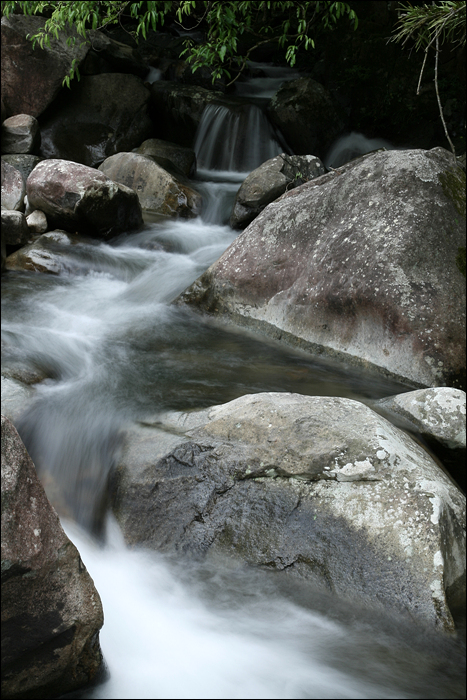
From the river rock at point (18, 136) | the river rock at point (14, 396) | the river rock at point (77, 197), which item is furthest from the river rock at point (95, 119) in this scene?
the river rock at point (14, 396)

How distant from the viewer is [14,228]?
7031mm

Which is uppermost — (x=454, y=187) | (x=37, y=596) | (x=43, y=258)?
(x=454, y=187)

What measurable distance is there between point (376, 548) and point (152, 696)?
3.71 feet

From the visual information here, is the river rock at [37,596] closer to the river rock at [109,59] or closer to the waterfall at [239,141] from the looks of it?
the waterfall at [239,141]

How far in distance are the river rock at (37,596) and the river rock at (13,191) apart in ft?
23.1

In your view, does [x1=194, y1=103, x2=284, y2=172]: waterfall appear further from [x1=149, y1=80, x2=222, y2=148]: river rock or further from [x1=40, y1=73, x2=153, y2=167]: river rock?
[x1=40, y1=73, x2=153, y2=167]: river rock

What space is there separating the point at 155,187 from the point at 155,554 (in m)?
7.72

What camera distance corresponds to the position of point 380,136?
41.3 feet

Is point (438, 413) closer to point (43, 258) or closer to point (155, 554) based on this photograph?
point (155, 554)

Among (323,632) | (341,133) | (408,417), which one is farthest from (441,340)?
(341,133)

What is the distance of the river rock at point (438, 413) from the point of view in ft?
10.7

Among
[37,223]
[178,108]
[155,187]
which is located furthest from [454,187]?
[178,108]

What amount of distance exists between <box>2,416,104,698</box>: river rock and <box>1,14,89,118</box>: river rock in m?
12.0

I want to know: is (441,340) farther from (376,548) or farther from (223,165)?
(223,165)
